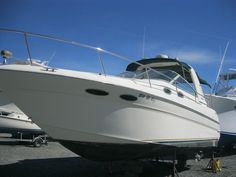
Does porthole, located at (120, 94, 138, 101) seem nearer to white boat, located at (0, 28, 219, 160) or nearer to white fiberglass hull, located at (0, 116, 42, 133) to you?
white boat, located at (0, 28, 219, 160)

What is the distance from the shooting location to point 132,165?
7.14 meters

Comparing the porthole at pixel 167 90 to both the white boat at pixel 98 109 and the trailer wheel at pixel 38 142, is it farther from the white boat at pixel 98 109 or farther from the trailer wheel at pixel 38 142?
the trailer wheel at pixel 38 142

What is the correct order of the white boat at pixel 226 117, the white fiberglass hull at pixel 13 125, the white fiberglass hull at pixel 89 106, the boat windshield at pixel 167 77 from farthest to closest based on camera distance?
the white fiberglass hull at pixel 13 125
the white boat at pixel 226 117
the boat windshield at pixel 167 77
the white fiberglass hull at pixel 89 106

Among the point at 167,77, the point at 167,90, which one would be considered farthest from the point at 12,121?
the point at 167,90

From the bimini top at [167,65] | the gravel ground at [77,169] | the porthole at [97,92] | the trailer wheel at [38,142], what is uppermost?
the bimini top at [167,65]

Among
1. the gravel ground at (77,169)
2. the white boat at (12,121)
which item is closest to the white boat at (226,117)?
the gravel ground at (77,169)

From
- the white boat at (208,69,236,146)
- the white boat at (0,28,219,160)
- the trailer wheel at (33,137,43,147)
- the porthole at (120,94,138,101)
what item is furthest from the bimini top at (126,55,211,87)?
the trailer wheel at (33,137,43,147)

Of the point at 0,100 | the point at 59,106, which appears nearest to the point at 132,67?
the point at 59,106

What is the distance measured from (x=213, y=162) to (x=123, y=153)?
→ 3950 mm

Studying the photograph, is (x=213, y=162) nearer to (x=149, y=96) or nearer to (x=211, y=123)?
(x=211, y=123)

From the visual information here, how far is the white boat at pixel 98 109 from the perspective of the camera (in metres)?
5.97

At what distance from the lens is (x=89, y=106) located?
609 cm

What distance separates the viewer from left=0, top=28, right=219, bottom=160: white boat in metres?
5.97

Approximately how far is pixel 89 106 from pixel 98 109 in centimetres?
18
